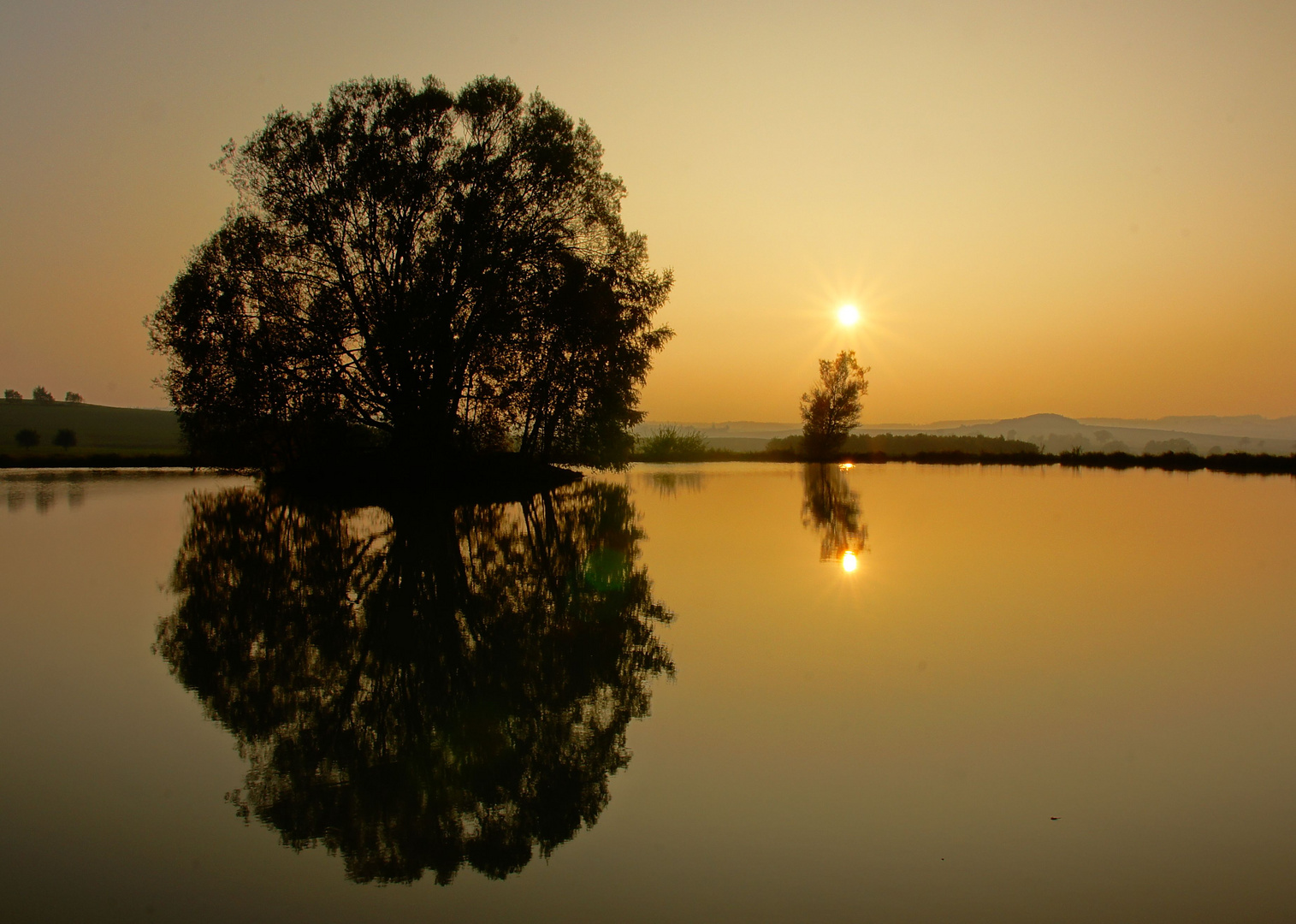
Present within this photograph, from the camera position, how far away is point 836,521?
14.0 m

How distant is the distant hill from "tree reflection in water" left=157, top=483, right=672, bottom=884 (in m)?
59.5

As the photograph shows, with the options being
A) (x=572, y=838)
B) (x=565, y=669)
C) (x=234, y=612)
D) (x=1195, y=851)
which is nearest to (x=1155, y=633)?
(x=1195, y=851)

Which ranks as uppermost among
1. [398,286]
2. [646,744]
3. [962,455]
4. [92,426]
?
[398,286]

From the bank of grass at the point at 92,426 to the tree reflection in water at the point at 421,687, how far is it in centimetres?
5497

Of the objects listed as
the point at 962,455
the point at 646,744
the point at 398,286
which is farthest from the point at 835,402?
the point at 646,744

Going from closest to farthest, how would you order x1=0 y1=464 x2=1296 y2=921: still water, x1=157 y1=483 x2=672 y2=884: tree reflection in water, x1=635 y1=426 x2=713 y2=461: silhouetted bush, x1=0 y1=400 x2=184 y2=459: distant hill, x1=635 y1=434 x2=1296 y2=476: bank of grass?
x1=0 y1=464 x2=1296 y2=921: still water, x1=157 y1=483 x2=672 y2=884: tree reflection in water, x1=635 y1=434 x2=1296 y2=476: bank of grass, x1=635 y1=426 x2=713 y2=461: silhouetted bush, x1=0 y1=400 x2=184 y2=459: distant hill

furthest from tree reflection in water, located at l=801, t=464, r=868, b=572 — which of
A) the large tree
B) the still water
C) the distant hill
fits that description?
the distant hill

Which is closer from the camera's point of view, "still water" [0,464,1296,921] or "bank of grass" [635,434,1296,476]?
"still water" [0,464,1296,921]

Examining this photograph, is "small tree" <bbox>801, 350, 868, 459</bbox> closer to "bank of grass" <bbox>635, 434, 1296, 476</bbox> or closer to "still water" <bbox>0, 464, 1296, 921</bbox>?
"bank of grass" <bbox>635, 434, 1296, 476</bbox>

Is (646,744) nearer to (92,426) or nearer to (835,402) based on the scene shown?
(835,402)

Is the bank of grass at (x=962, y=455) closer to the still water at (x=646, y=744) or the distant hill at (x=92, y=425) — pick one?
the still water at (x=646, y=744)

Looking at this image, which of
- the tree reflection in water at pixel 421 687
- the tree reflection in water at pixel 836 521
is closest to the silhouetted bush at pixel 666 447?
the tree reflection in water at pixel 836 521

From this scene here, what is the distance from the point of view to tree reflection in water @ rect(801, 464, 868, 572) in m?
10.1

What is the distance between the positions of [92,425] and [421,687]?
84786 millimetres
